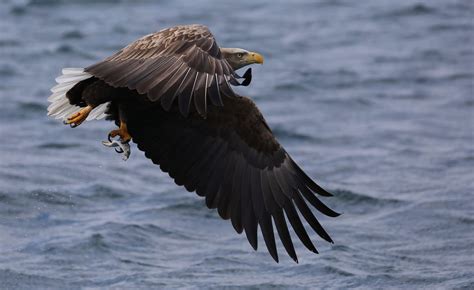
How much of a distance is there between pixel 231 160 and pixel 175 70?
1203mm

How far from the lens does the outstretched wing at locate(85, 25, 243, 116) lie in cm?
605

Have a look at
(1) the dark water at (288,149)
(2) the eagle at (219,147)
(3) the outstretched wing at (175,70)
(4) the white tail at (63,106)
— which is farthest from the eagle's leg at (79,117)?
(1) the dark water at (288,149)

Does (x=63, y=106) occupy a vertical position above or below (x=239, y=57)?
below

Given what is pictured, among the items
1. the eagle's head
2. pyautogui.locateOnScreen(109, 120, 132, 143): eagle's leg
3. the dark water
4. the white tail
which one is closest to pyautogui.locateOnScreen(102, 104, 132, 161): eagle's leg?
pyautogui.locateOnScreen(109, 120, 132, 143): eagle's leg

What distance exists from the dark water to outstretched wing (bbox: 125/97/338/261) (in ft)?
3.54

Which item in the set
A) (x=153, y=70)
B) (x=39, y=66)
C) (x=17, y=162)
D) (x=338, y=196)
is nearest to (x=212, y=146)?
(x=153, y=70)

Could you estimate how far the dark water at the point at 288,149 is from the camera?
8469 millimetres

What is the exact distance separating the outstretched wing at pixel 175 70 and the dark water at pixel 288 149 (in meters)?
2.03

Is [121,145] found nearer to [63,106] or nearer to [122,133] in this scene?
[122,133]

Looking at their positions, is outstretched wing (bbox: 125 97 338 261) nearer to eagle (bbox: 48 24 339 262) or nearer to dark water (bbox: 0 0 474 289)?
eagle (bbox: 48 24 339 262)

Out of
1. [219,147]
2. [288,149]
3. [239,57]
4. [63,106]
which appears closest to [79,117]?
[63,106]

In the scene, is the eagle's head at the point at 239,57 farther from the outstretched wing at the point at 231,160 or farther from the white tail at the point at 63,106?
the white tail at the point at 63,106

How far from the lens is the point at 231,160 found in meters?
7.32

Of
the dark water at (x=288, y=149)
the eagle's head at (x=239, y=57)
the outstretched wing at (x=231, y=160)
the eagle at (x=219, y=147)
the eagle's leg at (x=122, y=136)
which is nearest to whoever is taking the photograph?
the eagle at (x=219, y=147)
